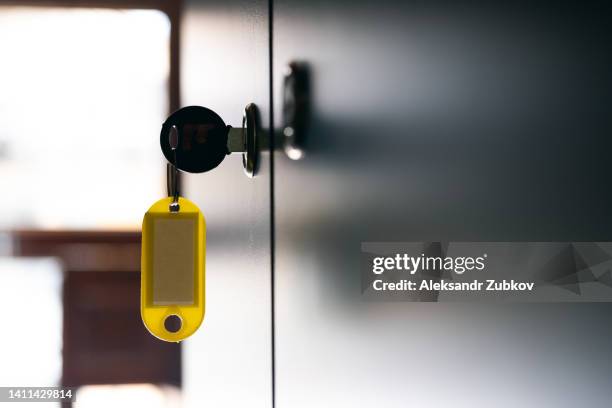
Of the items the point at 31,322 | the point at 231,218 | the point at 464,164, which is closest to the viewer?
the point at 464,164

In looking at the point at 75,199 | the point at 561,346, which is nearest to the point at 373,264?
the point at 561,346

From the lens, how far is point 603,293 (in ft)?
1.31

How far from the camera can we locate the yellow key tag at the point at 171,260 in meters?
0.45

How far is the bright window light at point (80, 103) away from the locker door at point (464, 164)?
58cm

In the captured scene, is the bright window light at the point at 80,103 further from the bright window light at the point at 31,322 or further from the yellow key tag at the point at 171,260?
the yellow key tag at the point at 171,260

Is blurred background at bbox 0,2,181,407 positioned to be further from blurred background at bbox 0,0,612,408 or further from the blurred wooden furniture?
blurred background at bbox 0,0,612,408

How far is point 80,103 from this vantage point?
90cm

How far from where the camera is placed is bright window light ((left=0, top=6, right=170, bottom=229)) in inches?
35.2

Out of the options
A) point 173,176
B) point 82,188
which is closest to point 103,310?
point 82,188

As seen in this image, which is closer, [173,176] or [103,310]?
[173,176]

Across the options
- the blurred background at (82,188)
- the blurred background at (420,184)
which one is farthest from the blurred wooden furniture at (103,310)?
the blurred background at (420,184)

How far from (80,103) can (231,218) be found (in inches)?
18.5

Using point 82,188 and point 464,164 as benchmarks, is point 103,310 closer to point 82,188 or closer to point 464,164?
point 82,188

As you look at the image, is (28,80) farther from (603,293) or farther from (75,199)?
(603,293)
